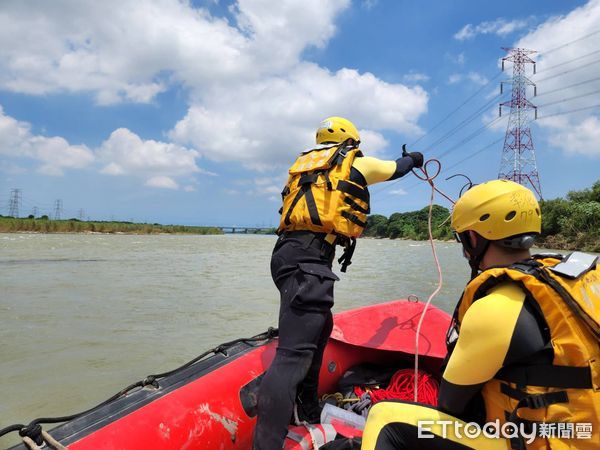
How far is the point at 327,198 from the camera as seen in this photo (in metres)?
2.21

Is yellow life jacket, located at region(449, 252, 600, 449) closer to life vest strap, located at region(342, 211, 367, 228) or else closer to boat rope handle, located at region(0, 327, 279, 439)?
life vest strap, located at region(342, 211, 367, 228)

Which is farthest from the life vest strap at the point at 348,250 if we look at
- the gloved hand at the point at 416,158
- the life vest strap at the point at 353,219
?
the gloved hand at the point at 416,158

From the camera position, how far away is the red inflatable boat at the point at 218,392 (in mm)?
1976

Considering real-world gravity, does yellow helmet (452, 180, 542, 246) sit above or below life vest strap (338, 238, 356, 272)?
above

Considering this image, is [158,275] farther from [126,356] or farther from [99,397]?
[99,397]

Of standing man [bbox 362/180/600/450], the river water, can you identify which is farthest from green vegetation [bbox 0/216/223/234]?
standing man [bbox 362/180/600/450]

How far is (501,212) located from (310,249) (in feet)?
3.14

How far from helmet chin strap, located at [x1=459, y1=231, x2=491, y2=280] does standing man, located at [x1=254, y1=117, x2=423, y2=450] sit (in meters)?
0.70

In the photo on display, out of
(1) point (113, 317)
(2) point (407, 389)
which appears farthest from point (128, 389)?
(1) point (113, 317)

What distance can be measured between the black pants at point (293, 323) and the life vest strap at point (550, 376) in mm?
953

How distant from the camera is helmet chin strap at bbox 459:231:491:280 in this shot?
5.11ft

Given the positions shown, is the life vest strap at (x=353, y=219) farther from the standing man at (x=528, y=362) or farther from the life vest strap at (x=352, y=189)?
the standing man at (x=528, y=362)

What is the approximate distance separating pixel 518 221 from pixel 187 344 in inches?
189

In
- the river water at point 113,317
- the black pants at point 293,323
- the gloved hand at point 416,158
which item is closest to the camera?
the black pants at point 293,323
